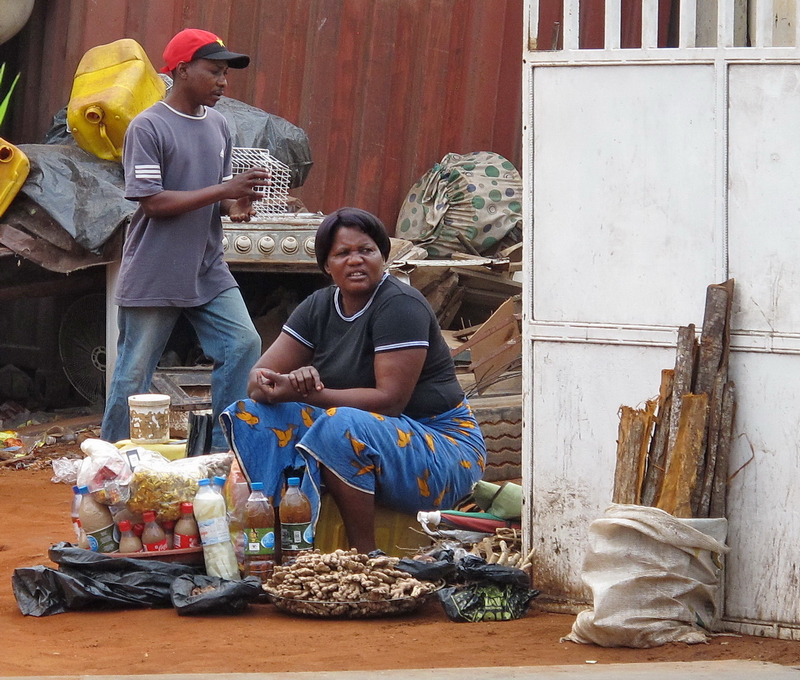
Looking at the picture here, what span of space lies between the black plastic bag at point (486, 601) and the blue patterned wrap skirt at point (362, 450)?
19.6 inches

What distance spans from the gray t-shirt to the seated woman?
1.02 meters

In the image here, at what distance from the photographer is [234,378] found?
5840 millimetres

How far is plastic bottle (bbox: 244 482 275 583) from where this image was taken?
4477 millimetres

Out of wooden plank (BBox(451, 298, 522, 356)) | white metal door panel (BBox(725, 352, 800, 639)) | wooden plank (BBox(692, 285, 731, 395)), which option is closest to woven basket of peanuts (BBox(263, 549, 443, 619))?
white metal door panel (BBox(725, 352, 800, 639))

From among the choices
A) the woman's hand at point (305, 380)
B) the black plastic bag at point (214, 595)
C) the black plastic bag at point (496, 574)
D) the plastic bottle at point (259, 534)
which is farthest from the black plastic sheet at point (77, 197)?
the black plastic bag at point (496, 574)

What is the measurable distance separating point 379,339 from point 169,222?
63.0 inches

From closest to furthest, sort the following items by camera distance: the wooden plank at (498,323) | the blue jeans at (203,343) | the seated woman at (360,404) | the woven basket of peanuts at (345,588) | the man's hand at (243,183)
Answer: the woven basket of peanuts at (345,588) < the seated woman at (360,404) < the man's hand at (243,183) < the blue jeans at (203,343) < the wooden plank at (498,323)

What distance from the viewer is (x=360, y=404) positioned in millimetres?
4582

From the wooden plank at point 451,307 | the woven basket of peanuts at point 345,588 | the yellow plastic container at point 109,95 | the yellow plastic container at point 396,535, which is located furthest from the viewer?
the wooden plank at point 451,307

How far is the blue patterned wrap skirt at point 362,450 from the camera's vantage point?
14.5ft

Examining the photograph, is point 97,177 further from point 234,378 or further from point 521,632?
point 521,632

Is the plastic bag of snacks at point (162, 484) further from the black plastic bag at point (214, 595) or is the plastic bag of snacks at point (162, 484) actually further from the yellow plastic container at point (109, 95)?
the yellow plastic container at point (109, 95)

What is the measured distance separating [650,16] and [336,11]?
6078 millimetres

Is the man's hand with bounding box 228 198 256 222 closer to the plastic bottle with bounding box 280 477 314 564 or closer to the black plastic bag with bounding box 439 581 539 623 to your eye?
the plastic bottle with bounding box 280 477 314 564
